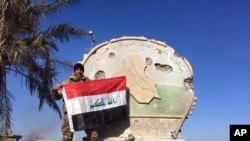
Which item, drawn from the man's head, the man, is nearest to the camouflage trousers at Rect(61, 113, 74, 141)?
the man

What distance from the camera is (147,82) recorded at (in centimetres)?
998

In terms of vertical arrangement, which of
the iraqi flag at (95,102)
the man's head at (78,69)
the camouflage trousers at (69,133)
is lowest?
the camouflage trousers at (69,133)

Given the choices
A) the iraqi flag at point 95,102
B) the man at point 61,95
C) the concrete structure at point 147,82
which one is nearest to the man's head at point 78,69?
the man at point 61,95

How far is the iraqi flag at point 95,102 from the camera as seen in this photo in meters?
8.72

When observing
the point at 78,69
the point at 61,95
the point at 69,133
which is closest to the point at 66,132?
the point at 69,133

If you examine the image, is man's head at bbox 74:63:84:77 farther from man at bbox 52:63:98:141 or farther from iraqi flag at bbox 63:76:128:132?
iraqi flag at bbox 63:76:128:132

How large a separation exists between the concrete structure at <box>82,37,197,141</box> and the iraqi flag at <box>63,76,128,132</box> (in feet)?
0.96

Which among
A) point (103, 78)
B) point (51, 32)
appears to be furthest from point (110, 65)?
point (51, 32)

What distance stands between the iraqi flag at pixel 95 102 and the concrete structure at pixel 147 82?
0.96ft

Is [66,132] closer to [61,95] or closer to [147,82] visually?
[61,95]

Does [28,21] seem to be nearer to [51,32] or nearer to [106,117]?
[51,32]

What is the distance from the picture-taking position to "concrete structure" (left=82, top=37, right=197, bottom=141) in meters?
9.55

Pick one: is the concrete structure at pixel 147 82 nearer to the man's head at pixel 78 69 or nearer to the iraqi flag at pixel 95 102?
the iraqi flag at pixel 95 102

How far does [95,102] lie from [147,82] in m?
1.54
